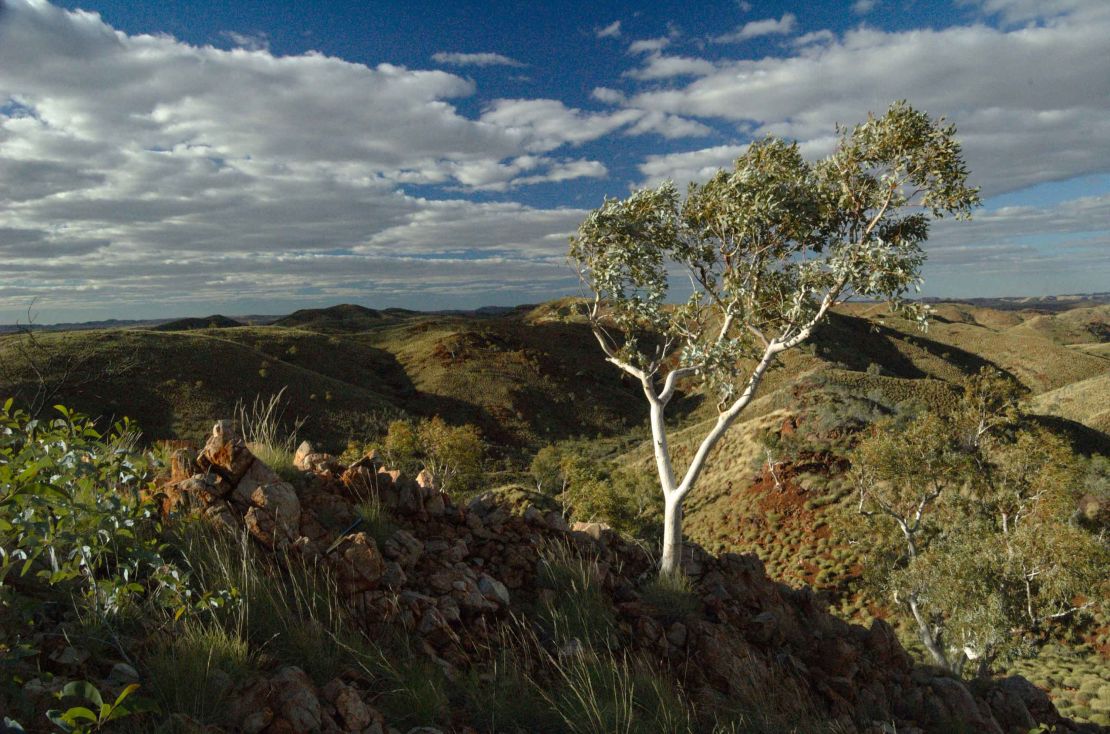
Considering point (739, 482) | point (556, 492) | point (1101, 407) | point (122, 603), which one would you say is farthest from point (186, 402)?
point (1101, 407)

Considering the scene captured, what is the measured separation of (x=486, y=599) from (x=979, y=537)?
19.4 meters

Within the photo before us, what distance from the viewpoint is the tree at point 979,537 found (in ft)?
53.9

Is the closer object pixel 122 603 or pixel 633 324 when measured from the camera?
pixel 122 603

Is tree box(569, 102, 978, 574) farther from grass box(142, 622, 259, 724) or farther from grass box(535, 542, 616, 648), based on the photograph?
grass box(142, 622, 259, 724)

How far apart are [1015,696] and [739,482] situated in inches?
1118

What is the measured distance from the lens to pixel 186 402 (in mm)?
51375

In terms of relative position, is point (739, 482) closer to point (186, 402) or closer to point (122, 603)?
point (122, 603)

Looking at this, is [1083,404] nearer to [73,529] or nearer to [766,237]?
[766,237]

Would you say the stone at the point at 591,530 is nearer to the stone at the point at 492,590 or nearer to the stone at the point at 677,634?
the stone at the point at 677,634

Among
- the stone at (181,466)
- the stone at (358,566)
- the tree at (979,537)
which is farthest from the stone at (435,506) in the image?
the tree at (979,537)

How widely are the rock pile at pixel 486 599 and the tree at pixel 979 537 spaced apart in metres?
7.75

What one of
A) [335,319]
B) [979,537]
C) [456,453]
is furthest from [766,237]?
[335,319]

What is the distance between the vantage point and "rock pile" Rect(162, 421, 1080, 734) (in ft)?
19.1

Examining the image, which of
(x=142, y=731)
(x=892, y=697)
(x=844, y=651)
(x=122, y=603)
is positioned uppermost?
(x=122, y=603)
